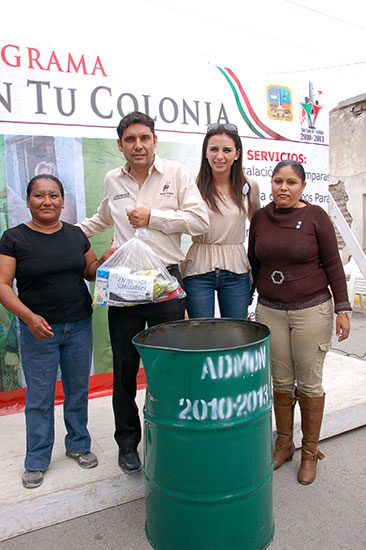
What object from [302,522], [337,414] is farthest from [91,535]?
[337,414]

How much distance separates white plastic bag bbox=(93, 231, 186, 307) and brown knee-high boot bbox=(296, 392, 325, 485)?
3.38 feet

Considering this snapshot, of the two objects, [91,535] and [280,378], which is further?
[280,378]

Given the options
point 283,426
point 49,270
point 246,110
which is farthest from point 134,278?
point 246,110

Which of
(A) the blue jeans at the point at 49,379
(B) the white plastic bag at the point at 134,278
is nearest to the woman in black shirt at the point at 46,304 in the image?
(A) the blue jeans at the point at 49,379

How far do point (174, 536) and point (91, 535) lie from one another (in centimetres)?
75

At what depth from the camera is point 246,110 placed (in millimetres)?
4109

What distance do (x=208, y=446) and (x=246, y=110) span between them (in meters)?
3.35

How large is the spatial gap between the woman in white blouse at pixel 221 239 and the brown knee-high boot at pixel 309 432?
0.64m

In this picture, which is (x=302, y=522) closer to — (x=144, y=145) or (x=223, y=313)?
(x=223, y=313)

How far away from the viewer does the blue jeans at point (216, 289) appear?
2.64m

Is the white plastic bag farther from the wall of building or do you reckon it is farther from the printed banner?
the wall of building

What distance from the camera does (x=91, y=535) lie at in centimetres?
218

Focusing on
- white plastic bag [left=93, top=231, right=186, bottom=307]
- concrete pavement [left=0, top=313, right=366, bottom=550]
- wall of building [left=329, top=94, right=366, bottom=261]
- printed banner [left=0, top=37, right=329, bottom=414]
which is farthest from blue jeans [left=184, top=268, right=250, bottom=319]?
wall of building [left=329, top=94, right=366, bottom=261]

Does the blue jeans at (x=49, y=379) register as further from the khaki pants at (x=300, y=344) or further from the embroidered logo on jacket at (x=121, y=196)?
the khaki pants at (x=300, y=344)
